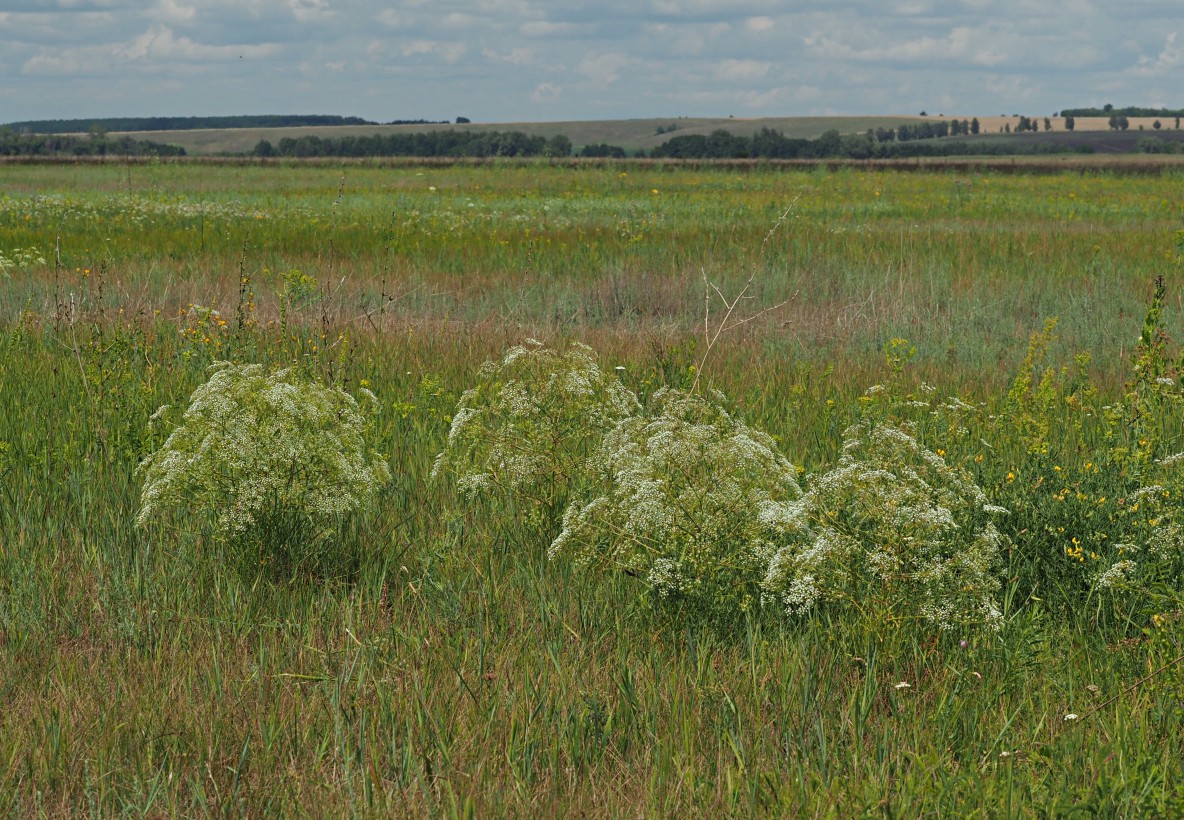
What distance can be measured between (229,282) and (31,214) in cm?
1001

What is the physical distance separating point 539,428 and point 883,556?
1553mm

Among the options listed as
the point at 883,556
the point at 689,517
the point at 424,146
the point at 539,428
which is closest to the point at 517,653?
the point at 689,517

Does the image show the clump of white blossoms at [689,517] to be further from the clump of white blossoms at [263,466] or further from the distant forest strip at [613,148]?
the distant forest strip at [613,148]

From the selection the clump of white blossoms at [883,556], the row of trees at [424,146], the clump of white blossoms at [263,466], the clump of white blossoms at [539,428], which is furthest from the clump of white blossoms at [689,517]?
the row of trees at [424,146]

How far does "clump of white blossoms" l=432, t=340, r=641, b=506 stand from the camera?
3881 mm

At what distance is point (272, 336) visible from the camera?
311 inches

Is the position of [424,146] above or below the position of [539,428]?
above

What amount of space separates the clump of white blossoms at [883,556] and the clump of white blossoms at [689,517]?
0.34 ft

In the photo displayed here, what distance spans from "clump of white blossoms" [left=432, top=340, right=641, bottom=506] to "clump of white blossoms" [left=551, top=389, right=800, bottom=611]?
1.71 feet

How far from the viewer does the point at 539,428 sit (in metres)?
4.02

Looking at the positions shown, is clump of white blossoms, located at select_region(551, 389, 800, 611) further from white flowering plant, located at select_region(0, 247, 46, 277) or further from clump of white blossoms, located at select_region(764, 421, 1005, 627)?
white flowering plant, located at select_region(0, 247, 46, 277)

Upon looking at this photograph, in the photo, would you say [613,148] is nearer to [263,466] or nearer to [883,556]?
[263,466]

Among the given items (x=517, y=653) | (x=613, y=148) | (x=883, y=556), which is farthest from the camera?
(x=613, y=148)

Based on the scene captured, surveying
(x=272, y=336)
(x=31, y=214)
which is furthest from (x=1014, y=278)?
→ (x=31, y=214)
